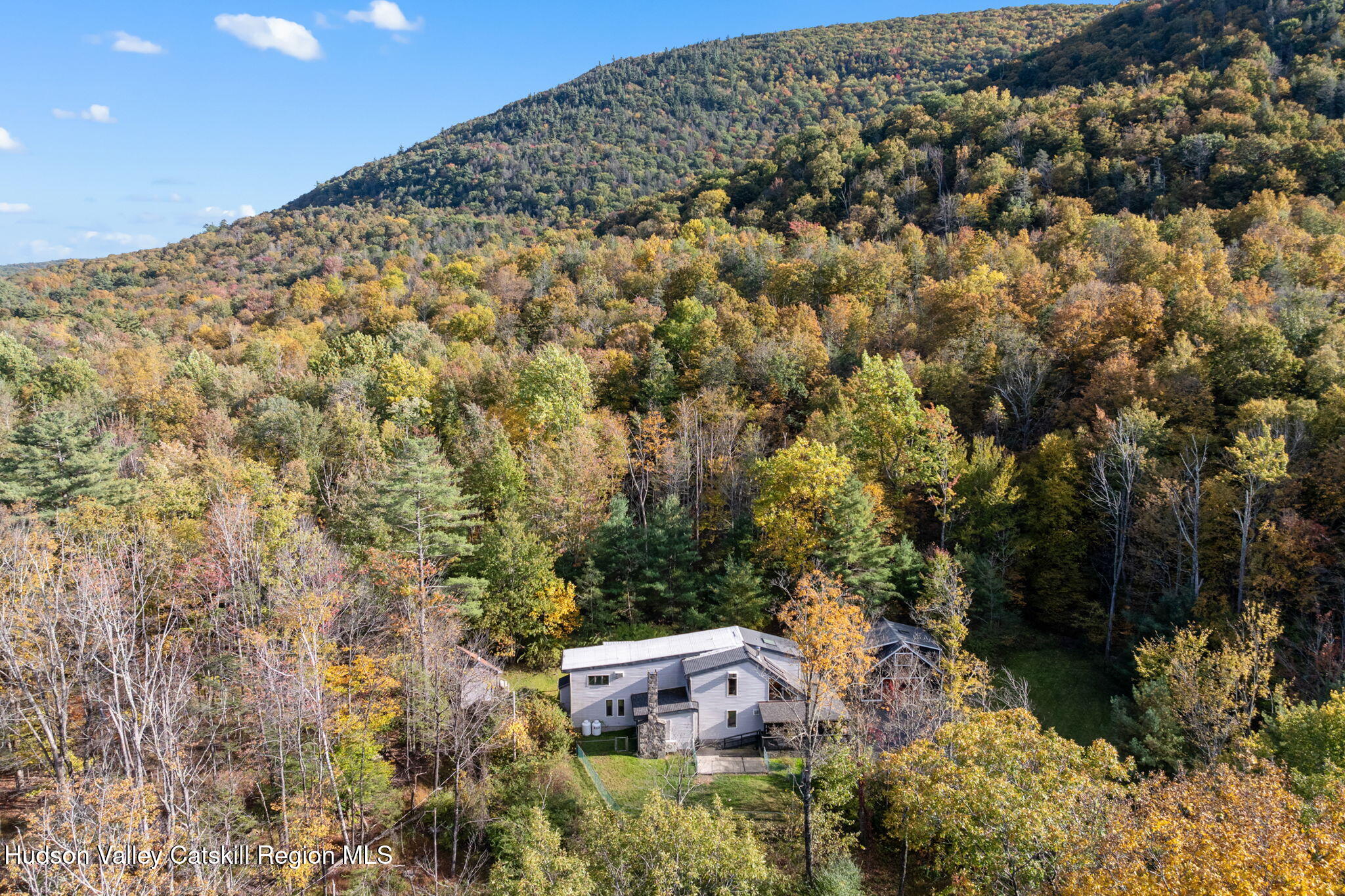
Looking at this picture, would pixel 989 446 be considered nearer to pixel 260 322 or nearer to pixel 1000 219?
pixel 1000 219

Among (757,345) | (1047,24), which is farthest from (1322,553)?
(1047,24)

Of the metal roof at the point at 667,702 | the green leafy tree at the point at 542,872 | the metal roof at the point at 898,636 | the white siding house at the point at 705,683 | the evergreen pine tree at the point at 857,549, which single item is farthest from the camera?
the evergreen pine tree at the point at 857,549

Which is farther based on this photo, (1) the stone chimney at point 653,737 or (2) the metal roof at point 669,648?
(2) the metal roof at point 669,648

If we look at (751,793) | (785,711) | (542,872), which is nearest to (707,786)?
(751,793)

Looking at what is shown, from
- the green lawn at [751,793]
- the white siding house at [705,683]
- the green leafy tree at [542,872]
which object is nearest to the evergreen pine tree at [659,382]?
the white siding house at [705,683]

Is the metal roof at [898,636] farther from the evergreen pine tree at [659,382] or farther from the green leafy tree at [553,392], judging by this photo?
the evergreen pine tree at [659,382]
